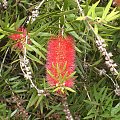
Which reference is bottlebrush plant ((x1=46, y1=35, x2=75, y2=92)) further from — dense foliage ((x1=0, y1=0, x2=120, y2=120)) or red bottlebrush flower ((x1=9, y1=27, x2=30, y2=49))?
dense foliage ((x1=0, y1=0, x2=120, y2=120))

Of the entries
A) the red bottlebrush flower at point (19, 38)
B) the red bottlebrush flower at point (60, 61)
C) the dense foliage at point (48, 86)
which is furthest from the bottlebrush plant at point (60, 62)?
the dense foliage at point (48, 86)

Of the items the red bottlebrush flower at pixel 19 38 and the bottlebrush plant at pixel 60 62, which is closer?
the bottlebrush plant at pixel 60 62

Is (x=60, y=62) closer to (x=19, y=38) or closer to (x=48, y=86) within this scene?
(x=19, y=38)

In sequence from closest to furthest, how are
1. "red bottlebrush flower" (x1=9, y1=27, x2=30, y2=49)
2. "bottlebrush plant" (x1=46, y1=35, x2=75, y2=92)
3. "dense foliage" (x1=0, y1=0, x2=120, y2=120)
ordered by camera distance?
"bottlebrush plant" (x1=46, y1=35, x2=75, y2=92) → "red bottlebrush flower" (x1=9, y1=27, x2=30, y2=49) → "dense foliage" (x1=0, y1=0, x2=120, y2=120)

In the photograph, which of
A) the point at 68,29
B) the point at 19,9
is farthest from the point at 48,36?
the point at 19,9

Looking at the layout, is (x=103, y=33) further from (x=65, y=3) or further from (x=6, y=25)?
(x=6, y=25)

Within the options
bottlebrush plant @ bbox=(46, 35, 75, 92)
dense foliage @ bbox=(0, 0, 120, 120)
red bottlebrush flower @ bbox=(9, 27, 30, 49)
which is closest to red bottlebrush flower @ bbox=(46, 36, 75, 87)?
bottlebrush plant @ bbox=(46, 35, 75, 92)

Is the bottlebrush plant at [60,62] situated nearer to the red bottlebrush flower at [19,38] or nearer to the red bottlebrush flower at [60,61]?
the red bottlebrush flower at [60,61]

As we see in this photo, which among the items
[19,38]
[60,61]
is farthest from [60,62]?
[19,38]

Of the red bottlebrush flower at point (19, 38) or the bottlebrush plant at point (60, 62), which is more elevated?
the red bottlebrush flower at point (19, 38)
